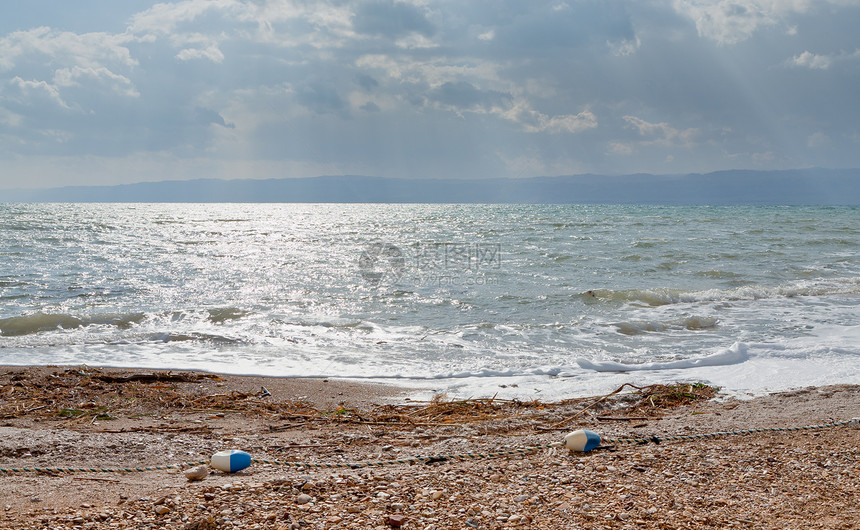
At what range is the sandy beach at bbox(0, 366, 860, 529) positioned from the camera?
288cm

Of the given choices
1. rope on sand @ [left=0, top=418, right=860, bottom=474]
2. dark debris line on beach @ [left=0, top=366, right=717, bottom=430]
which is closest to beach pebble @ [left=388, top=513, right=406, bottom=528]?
rope on sand @ [left=0, top=418, right=860, bottom=474]

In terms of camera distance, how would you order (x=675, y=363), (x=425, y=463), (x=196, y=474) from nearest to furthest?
(x=196, y=474), (x=425, y=463), (x=675, y=363)

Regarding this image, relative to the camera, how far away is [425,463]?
12.5ft

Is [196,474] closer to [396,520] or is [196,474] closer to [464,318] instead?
[396,520]

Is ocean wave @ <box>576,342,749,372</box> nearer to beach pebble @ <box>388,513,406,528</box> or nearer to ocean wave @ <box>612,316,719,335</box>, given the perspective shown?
ocean wave @ <box>612,316,719,335</box>

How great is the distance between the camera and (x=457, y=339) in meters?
9.10

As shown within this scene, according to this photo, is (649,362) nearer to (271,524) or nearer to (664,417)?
(664,417)

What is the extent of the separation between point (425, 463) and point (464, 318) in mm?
6862

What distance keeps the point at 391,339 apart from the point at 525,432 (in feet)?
15.7

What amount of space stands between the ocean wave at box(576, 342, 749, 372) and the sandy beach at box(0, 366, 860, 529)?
1144mm

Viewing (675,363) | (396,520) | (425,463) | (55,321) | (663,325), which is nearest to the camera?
(396,520)

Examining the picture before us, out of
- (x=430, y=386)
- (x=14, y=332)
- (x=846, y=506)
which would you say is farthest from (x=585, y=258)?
(x=846, y=506)

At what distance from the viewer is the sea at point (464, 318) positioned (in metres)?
7.28

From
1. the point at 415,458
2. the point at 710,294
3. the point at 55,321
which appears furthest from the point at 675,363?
the point at 55,321
